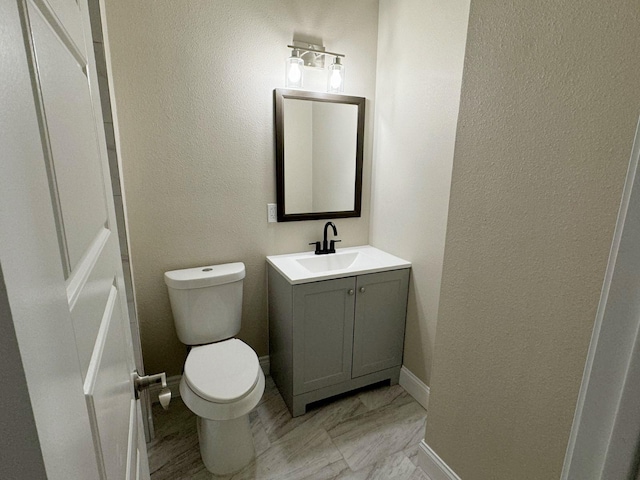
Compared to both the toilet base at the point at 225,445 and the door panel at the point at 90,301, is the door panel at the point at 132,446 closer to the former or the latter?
the door panel at the point at 90,301

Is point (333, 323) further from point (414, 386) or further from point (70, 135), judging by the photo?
point (70, 135)

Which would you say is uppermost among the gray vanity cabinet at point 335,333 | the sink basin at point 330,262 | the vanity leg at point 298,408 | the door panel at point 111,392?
the door panel at point 111,392

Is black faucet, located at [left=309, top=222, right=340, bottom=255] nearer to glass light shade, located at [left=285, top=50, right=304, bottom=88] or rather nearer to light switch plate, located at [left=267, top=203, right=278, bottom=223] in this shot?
light switch plate, located at [left=267, top=203, right=278, bottom=223]

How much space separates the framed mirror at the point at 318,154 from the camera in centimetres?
208

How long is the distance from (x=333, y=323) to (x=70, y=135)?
1.63m

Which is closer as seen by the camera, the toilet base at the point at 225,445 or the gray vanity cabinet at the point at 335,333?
the toilet base at the point at 225,445

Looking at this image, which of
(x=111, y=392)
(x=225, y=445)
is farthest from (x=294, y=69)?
(x=225, y=445)

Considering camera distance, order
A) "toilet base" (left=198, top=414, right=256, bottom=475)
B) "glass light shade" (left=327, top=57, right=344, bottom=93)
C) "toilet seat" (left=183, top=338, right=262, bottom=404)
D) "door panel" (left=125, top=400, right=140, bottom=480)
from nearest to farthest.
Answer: "door panel" (left=125, top=400, right=140, bottom=480) < "toilet seat" (left=183, top=338, right=262, bottom=404) < "toilet base" (left=198, top=414, right=256, bottom=475) < "glass light shade" (left=327, top=57, right=344, bottom=93)

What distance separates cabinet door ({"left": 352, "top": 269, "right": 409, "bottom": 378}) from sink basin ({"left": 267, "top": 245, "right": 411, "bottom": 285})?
2.0 inches

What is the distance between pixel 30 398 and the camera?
0.24 m

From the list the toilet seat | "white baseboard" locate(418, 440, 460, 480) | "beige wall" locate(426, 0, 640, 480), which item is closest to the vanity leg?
the toilet seat

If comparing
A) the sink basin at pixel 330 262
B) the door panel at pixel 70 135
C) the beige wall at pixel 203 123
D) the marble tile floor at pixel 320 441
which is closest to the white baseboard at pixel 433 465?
the marble tile floor at pixel 320 441

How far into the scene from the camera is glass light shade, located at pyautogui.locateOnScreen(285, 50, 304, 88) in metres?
1.98

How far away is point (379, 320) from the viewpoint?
81.0 inches
